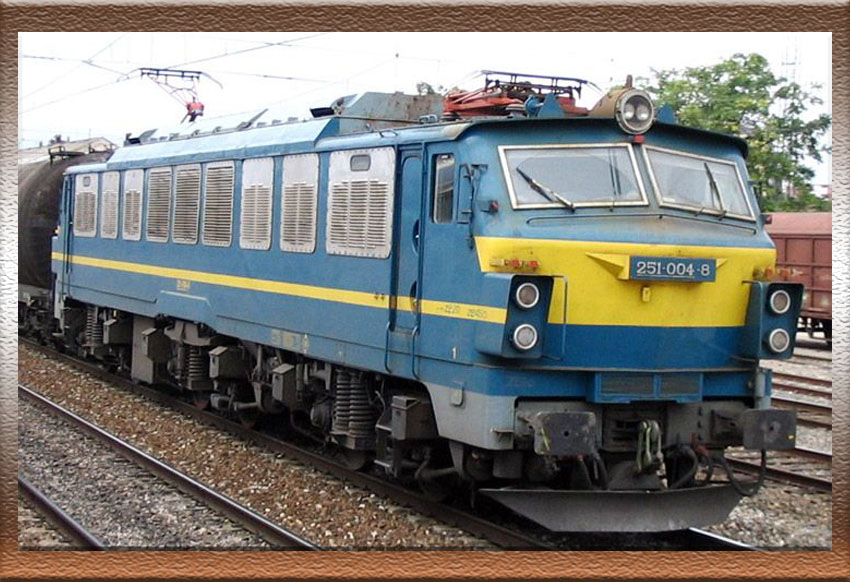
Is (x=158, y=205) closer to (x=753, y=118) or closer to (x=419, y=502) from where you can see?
(x=419, y=502)

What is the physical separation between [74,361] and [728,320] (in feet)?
51.1

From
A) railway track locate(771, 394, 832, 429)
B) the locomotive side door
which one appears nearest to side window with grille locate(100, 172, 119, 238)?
the locomotive side door

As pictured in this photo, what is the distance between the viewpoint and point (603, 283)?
8953 mm

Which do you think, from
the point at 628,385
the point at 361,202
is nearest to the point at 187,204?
the point at 361,202

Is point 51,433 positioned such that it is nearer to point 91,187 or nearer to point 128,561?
point 91,187

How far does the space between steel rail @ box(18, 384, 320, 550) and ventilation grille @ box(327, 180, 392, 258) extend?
2712mm

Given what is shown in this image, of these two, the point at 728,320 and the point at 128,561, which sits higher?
the point at 728,320

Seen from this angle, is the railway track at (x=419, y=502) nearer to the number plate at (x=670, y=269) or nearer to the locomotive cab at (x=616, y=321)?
the locomotive cab at (x=616, y=321)

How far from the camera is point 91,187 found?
19.6 metres

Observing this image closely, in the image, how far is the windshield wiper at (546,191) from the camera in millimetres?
9211

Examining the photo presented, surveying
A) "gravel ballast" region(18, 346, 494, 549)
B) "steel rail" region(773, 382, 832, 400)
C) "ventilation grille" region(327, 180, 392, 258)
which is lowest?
"gravel ballast" region(18, 346, 494, 549)

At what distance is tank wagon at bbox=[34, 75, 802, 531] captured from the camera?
8930 mm

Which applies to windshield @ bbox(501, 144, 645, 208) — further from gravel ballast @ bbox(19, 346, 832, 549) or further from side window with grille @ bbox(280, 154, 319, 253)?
side window with grille @ bbox(280, 154, 319, 253)

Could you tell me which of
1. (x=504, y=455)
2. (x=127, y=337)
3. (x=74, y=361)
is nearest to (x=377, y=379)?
(x=504, y=455)
